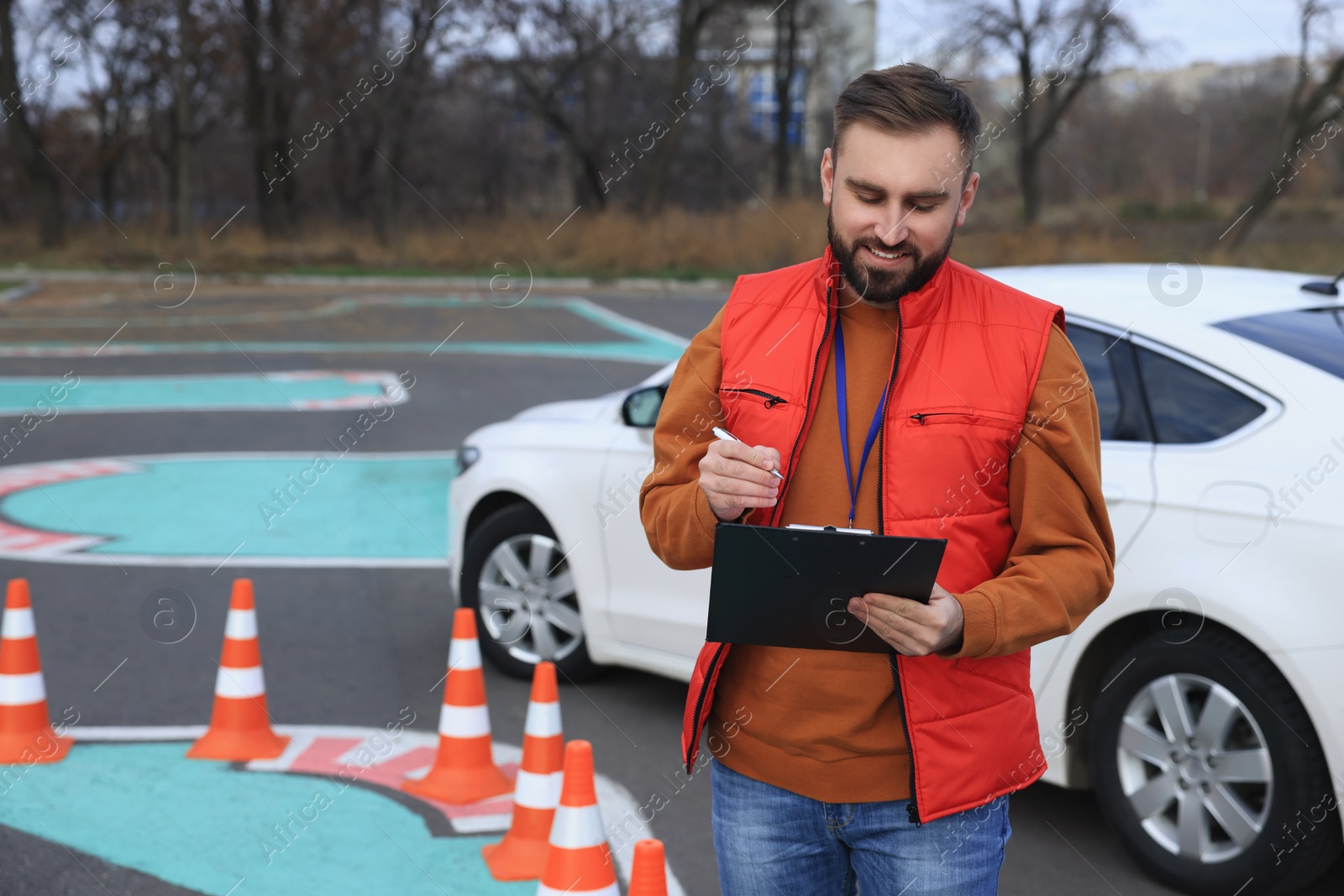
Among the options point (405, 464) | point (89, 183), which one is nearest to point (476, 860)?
point (405, 464)

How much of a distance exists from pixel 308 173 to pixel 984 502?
199ft

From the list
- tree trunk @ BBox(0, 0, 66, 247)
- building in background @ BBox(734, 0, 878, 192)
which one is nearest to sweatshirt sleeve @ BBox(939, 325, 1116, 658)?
building in background @ BBox(734, 0, 878, 192)

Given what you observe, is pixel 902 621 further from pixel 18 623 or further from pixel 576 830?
pixel 18 623

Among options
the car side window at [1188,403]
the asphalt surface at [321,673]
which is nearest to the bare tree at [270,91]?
the asphalt surface at [321,673]

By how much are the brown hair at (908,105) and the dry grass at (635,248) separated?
29077 millimetres

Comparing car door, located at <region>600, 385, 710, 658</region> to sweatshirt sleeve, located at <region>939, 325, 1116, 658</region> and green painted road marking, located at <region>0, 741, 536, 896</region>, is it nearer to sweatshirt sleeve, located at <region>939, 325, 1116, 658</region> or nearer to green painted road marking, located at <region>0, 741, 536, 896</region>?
green painted road marking, located at <region>0, 741, 536, 896</region>

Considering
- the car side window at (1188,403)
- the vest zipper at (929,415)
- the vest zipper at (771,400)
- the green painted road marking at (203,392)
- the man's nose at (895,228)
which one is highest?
the man's nose at (895,228)

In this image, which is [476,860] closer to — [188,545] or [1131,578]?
[1131,578]

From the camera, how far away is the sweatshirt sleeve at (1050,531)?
2.05 meters

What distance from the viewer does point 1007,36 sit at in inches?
1529

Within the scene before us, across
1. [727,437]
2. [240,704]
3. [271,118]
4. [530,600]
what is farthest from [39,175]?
[727,437]

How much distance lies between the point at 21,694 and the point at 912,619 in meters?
4.20

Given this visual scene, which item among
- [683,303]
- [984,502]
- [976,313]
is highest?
[976,313]

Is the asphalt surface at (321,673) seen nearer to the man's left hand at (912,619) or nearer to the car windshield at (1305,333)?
the car windshield at (1305,333)
